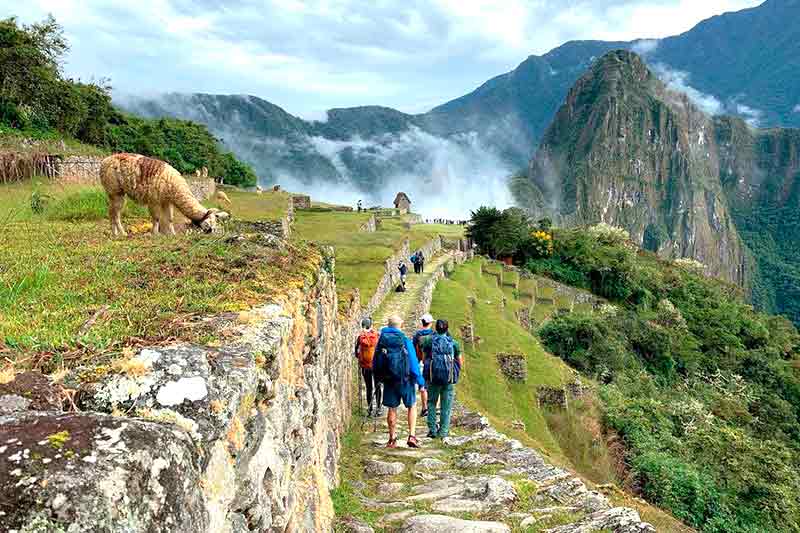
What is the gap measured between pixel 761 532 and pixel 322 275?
12.5m

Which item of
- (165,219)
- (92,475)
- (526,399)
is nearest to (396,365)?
(165,219)

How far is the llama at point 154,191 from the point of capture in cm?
889

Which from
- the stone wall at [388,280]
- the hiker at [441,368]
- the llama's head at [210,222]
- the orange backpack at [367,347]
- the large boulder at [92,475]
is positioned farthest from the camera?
the stone wall at [388,280]

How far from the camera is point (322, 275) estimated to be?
7.05 meters

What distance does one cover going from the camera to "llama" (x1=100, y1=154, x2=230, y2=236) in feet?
29.2

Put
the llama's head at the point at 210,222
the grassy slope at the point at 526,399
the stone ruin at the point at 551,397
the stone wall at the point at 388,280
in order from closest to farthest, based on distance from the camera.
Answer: the llama's head at the point at 210,222
the grassy slope at the point at 526,399
the stone wall at the point at 388,280
the stone ruin at the point at 551,397

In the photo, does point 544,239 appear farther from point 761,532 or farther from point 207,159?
point 761,532

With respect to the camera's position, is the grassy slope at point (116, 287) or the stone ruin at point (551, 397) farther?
the stone ruin at point (551, 397)

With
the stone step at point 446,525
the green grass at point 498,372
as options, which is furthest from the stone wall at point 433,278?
the stone step at point 446,525

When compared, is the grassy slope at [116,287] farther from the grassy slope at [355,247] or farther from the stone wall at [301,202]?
the stone wall at [301,202]

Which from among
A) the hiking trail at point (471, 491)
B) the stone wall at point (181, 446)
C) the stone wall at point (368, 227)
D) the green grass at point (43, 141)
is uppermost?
the green grass at point (43, 141)

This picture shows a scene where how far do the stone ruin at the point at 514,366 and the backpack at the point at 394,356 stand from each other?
40.7 ft

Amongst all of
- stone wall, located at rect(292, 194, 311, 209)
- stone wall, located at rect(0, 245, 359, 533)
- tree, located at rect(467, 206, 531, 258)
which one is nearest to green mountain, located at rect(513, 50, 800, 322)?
tree, located at rect(467, 206, 531, 258)

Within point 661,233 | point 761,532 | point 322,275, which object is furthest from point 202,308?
point 661,233
